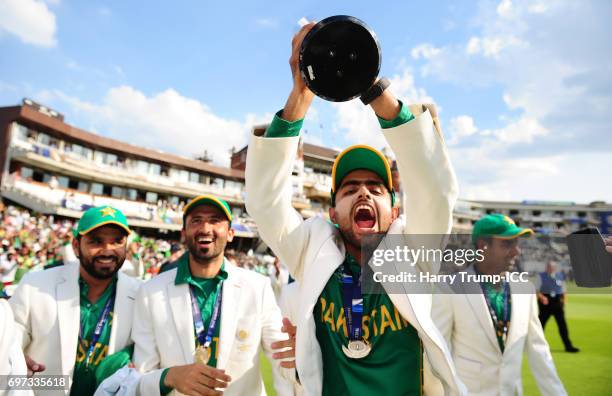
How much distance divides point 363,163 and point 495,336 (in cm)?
212

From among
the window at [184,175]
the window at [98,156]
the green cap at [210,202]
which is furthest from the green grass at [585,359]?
the window at [184,175]

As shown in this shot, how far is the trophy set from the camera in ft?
4.13

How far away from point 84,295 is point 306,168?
152 feet

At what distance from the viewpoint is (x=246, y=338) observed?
2.75 metres

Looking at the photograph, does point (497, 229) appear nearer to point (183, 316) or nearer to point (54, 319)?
point (183, 316)

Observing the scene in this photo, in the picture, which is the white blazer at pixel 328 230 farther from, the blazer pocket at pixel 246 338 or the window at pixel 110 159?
the window at pixel 110 159

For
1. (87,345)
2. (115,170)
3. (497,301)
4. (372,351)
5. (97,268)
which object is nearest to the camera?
(372,351)

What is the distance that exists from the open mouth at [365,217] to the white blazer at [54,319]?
80.6 inches

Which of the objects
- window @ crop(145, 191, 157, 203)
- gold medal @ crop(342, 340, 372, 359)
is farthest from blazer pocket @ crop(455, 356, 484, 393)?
window @ crop(145, 191, 157, 203)

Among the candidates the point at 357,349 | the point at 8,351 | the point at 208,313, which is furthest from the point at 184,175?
the point at 357,349

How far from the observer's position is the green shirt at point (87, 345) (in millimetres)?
2646

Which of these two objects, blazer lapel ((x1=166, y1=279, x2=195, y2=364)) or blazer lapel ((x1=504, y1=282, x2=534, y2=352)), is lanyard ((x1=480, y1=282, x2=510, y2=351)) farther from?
blazer lapel ((x1=166, y1=279, x2=195, y2=364))

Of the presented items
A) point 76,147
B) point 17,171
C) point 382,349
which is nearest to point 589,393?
point 382,349

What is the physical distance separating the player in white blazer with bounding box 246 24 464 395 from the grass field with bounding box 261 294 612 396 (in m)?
1.97
